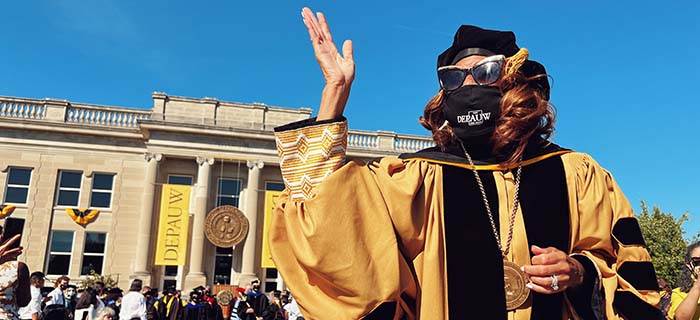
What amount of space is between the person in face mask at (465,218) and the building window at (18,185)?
1127 inches

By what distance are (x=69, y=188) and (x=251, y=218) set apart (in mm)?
9351

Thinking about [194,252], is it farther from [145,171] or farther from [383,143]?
[383,143]

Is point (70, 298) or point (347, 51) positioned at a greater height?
point (347, 51)

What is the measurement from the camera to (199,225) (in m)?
26.2

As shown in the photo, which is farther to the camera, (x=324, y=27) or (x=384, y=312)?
(x=324, y=27)

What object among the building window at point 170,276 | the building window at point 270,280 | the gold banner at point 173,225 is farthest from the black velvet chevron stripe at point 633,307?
the building window at point 270,280

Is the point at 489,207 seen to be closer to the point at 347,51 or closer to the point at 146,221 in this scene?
the point at 347,51

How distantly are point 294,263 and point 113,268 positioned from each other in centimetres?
2694

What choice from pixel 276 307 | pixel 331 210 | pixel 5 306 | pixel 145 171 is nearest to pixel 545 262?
pixel 331 210

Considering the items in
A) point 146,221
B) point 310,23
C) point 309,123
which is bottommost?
point 309,123

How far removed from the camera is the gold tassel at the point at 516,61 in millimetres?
1939

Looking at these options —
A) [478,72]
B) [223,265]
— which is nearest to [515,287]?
[478,72]

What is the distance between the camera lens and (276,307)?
15.1 m

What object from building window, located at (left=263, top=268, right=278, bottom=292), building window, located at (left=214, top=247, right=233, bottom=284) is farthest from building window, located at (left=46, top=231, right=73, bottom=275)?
building window, located at (left=263, top=268, right=278, bottom=292)
